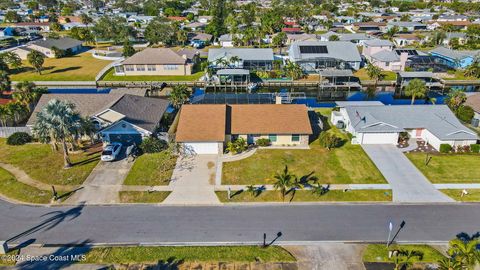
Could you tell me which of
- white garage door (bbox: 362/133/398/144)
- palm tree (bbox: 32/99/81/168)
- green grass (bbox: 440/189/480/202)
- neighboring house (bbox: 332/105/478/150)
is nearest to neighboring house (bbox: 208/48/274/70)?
neighboring house (bbox: 332/105/478/150)

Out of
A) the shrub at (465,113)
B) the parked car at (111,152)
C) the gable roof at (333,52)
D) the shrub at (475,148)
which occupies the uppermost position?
the gable roof at (333,52)

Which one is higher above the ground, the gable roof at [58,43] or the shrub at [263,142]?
the gable roof at [58,43]

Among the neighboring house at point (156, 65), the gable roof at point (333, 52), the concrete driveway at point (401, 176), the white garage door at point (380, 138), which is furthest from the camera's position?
the gable roof at point (333, 52)

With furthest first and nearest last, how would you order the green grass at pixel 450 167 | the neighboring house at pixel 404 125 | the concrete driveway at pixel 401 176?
the neighboring house at pixel 404 125
the green grass at pixel 450 167
the concrete driveway at pixel 401 176

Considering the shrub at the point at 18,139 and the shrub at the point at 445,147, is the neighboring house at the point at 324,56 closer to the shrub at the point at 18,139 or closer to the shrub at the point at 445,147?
the shrub at the point at 445,147

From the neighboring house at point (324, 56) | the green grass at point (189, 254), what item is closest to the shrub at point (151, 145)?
the green grass at point (189, 254)

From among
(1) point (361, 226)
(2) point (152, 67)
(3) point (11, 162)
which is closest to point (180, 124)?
(3) point (11, 162)

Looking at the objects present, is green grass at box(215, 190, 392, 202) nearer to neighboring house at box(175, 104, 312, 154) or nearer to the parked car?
neighboring house at box(175, 104, 312, 154)

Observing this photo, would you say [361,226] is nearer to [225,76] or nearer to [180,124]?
[180,124]
